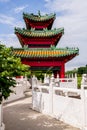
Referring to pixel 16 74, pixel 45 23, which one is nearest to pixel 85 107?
pixel 16 74

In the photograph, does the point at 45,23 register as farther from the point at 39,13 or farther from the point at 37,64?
the point at 37,64

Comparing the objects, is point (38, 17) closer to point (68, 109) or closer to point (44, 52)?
point (44, 52)

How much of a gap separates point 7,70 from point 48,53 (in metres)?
18.6

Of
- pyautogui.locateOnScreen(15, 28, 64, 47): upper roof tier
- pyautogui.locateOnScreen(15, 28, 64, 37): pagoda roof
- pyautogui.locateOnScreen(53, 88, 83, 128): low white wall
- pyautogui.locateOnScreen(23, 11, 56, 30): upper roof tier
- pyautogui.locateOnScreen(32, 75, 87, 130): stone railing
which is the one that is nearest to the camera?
pyautogui.locateOnScreen(32, 75, 87, 130): stone railing

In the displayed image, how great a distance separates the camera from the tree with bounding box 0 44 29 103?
20.6 feet

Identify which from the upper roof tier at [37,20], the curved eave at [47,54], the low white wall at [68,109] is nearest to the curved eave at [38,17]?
the upper roof tier at [37,20]

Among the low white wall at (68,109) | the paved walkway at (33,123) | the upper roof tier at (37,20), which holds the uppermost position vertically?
the upper roof tier at (37,20)

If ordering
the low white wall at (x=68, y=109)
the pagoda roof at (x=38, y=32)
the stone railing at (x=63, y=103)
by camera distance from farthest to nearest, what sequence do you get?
the pagoda roof at (x=38, y=32) → the low white wall at (x=68, y=109) → the stone railing at (x=63, y=103)

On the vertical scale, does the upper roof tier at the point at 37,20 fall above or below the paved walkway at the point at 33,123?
above

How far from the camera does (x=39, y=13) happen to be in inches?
1154

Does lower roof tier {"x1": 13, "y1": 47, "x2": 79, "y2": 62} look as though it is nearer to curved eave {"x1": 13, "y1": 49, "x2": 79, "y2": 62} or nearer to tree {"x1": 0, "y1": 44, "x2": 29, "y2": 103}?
curved eave {"x1": 13, "y1": 49, "x2": 79, "y2": 62}

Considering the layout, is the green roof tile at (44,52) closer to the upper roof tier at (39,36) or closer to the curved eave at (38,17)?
the upper roof tier at (39,36)

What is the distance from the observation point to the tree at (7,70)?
20.6 feet

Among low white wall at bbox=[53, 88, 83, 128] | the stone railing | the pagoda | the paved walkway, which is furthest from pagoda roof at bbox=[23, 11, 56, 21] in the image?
the paved walkway
